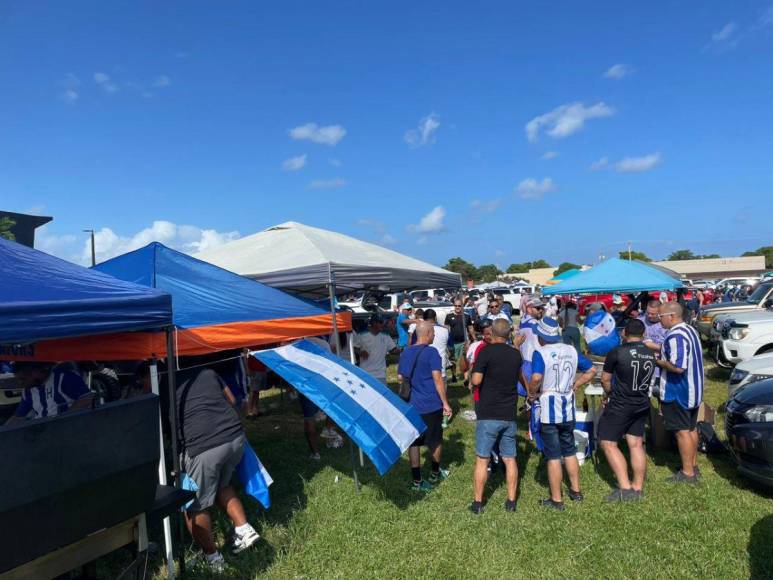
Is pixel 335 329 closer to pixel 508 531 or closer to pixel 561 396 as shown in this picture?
pixel 561 396

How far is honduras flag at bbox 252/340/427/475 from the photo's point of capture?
13.7 ft

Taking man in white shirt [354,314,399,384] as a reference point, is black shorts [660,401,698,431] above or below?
below

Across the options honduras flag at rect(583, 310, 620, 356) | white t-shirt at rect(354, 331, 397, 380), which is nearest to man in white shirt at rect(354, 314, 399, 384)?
white t-shirt at rect(354, 331, 397, 380)

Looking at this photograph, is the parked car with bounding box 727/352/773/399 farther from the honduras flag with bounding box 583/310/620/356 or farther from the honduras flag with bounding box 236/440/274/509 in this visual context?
the honduras flag with bounding box 236/440/274/509

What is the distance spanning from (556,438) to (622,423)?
737 mm

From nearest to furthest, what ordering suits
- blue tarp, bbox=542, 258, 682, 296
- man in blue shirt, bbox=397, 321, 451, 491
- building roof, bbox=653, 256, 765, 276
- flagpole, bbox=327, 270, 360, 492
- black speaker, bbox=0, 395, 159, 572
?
1. black speaker, bbox=0, 395, 159, 572
2. man in blue shirt, bbox=397, 321, 451, 491
3. flagpole, bbox=327, 270, 360, 492
4. blue tarp, bbox=542, 258, 682, 296
5. building roof, bbox=653, 256, 765, 276

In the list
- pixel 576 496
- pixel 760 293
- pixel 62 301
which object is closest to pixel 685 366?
pixel 576 496

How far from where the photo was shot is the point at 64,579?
108 inches

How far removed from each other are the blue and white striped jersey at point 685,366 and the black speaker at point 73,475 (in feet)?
15.9

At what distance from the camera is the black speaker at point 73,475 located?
199 cm

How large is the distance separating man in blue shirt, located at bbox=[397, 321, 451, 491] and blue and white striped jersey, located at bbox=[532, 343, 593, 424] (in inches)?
40.1

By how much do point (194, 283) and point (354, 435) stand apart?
252 cm

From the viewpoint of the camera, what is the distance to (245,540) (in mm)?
4094

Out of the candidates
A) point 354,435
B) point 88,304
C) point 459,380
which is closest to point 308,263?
point 354,435
